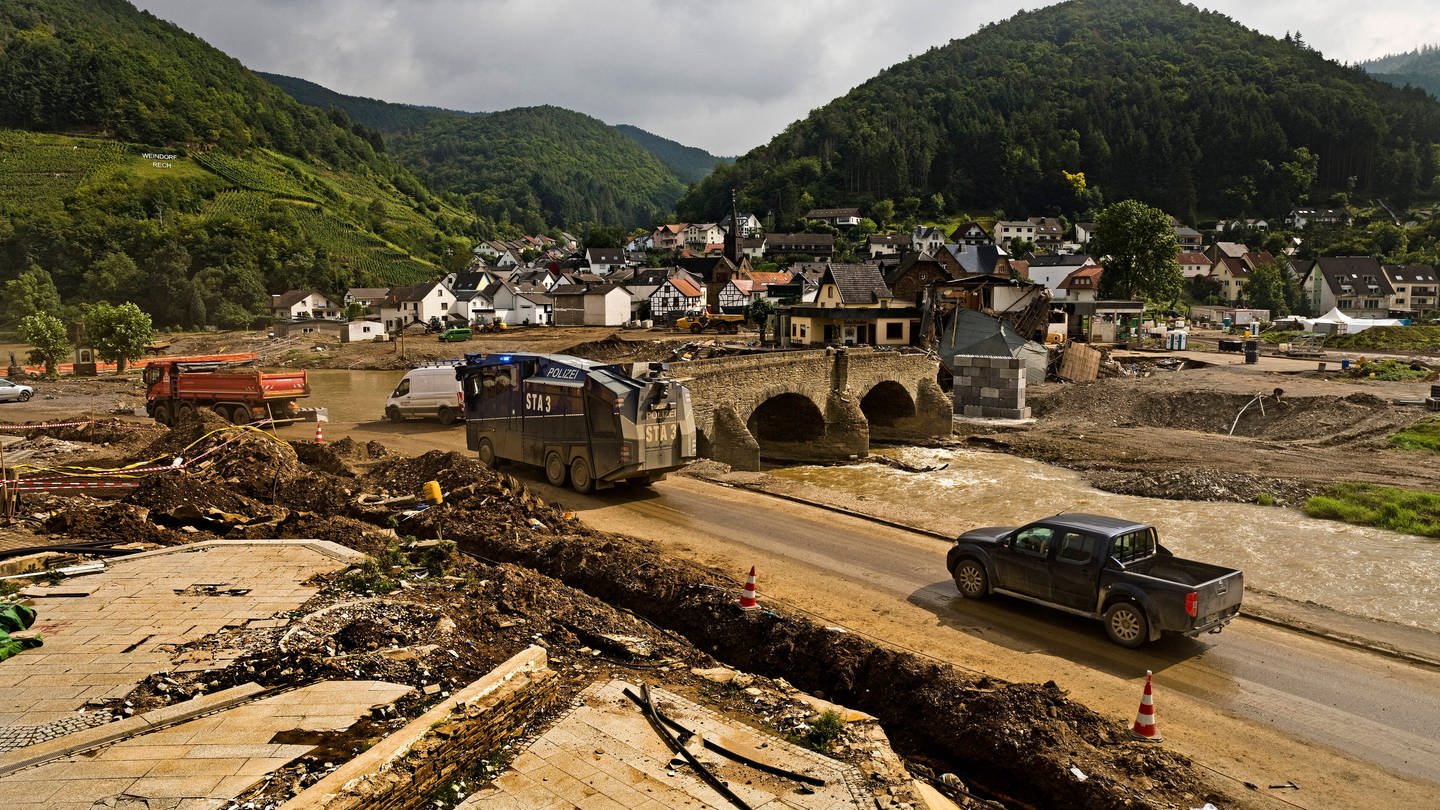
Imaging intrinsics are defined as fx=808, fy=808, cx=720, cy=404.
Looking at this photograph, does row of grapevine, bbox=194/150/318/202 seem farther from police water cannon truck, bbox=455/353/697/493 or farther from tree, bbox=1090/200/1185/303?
police water cannon truck, bbox=455/353/697/493

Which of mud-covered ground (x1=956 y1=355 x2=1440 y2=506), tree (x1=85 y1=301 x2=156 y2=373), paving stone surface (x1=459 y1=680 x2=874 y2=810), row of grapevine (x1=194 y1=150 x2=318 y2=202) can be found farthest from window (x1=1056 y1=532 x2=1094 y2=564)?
row of grapevine (x1=194 y1=150 x2=318 y2=202)

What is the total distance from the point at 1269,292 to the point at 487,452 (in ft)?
343

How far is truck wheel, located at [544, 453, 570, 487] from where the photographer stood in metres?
19.6

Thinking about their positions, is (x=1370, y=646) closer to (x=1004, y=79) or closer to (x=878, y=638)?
(x=878, y=638)

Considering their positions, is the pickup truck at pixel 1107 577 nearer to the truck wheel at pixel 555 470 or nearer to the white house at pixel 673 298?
the truck wheel at pixel 555 470

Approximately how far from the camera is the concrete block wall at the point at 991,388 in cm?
4212

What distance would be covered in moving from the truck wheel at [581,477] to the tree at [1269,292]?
104116mm

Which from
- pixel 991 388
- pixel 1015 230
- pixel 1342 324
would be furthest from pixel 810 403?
pixel 1015 230

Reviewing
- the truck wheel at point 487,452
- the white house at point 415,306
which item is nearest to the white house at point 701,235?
the white house at point 415,306

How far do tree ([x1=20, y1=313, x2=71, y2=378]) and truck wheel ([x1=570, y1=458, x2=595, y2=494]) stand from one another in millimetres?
44288

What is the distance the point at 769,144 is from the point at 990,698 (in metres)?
194

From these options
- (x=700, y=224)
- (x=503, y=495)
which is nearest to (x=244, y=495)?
(x=503, y=495)

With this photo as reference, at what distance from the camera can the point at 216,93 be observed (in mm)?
160625

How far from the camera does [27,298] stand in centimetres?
7231
